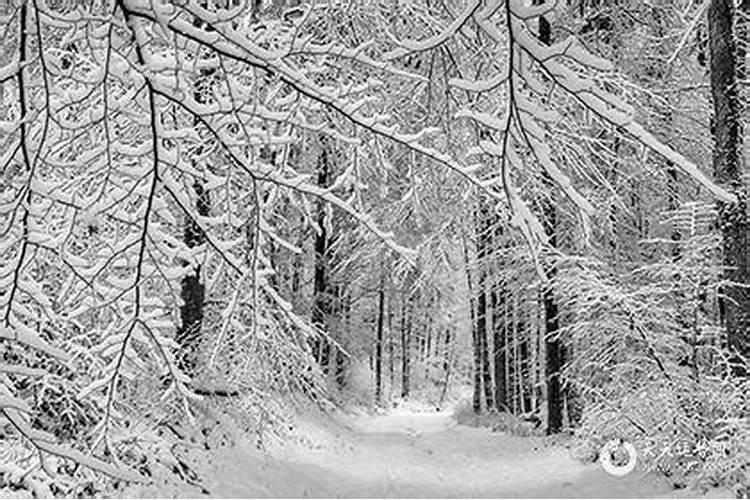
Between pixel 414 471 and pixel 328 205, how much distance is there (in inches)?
405

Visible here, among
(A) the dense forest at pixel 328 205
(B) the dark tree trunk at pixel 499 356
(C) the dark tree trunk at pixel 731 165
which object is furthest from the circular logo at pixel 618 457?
(B) the dark tree trunk at pixel 499 356

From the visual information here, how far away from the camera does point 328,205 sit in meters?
3.07

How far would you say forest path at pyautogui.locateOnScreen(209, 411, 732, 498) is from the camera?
367 inches

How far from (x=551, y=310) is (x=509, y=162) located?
40.8 feet

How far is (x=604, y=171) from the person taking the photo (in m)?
13.6

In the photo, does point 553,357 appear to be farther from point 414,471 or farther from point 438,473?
point 414,471

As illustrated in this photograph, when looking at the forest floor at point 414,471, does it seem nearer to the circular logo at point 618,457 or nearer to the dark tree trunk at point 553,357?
the circular logo at point 618,457

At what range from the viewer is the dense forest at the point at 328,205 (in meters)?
2.44

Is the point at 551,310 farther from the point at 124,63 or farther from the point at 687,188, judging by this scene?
the point at 124,63

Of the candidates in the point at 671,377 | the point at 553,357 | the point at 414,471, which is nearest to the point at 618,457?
the point at 671,377

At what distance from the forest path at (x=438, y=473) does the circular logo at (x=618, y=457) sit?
13 cm

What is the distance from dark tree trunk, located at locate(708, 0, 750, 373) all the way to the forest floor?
6.16 feet

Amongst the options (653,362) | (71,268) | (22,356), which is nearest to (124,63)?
(71,268)

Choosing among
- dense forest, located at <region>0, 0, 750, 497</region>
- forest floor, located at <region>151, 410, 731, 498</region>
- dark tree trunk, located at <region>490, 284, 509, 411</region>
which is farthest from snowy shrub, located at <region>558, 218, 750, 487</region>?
dark tree trunk, located at <region>490, 284, 509, 411</region>
